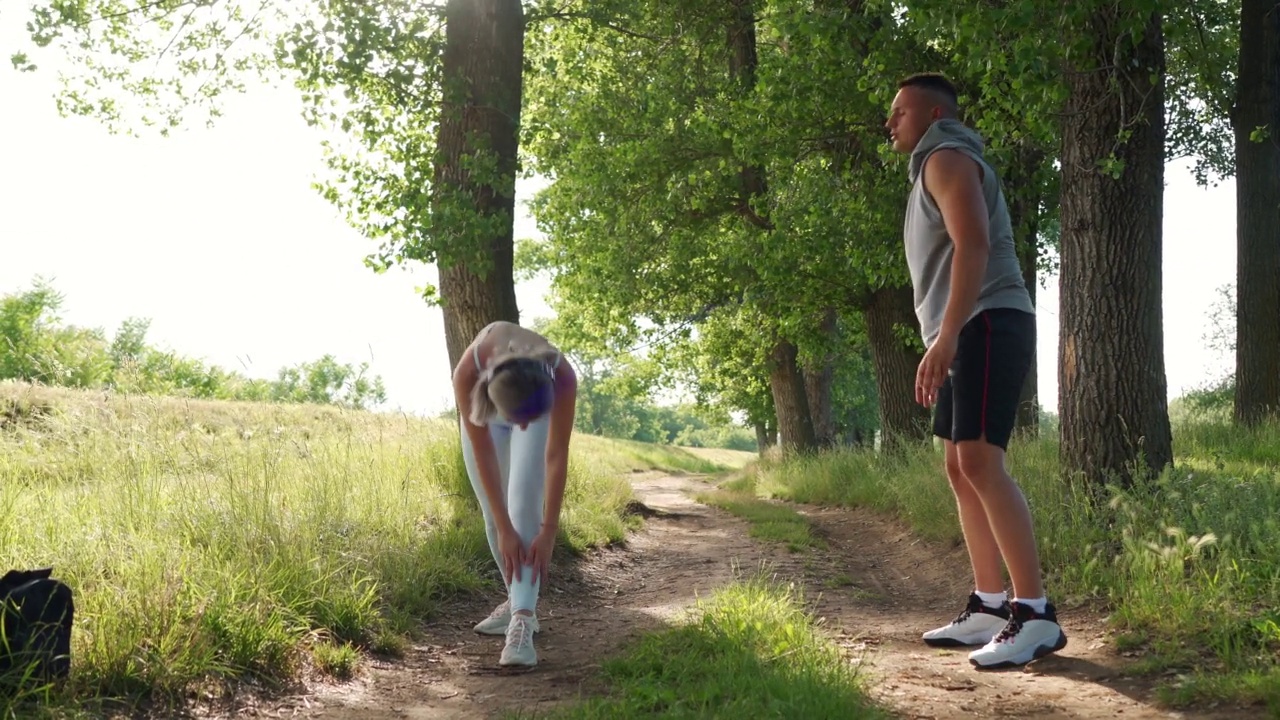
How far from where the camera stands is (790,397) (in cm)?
2288

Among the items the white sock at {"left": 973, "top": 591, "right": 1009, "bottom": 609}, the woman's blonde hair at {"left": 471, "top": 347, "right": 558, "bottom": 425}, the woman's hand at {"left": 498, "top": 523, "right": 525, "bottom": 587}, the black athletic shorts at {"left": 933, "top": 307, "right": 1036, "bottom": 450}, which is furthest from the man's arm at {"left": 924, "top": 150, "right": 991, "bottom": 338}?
the woman's hand at {"left": 498, "top": 523, "right": 525, "bottom": 587}

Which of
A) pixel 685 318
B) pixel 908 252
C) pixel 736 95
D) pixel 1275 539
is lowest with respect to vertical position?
pixel 1275 539

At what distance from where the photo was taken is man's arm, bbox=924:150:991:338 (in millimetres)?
4371

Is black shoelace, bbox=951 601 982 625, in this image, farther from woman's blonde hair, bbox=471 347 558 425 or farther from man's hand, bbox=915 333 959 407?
woman's blonde hair, bbox=471 347 558 425

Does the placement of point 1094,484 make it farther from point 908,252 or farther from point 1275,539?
point 908,252

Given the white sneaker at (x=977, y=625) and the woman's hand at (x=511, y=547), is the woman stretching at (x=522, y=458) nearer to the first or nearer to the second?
the woman's hand at (x=511, y=547)

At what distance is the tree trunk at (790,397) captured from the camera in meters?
22.6

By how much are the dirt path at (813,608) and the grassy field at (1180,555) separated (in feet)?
0.66

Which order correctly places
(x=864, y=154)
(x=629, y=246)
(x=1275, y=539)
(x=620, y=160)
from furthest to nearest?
(x=629, y=246) < (x=620, y=160) < (x=864, y=154) < (x=1275, y=539)

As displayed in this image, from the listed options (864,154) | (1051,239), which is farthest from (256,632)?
(1051,239)

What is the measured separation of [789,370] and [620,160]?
792cm

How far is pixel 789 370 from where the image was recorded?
2278 cm

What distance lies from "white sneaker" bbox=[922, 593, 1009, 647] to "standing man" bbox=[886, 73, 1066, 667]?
0.18m

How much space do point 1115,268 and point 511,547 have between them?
194 inches
